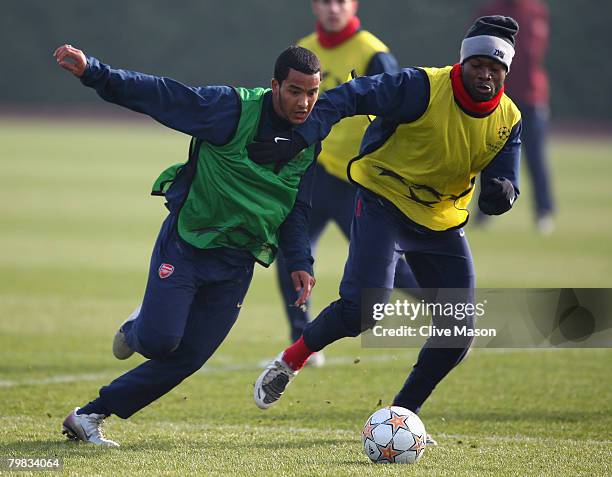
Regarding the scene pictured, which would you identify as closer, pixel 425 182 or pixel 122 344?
pixel 425 182

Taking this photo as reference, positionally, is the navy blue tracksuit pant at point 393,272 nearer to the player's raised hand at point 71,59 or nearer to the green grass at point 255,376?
the green grass at point 255,376

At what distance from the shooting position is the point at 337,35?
8.95 metres

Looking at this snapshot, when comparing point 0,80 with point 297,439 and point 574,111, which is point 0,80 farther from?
point 297,439

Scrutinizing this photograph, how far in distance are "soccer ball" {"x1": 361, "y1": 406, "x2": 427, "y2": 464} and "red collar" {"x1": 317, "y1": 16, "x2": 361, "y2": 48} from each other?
12.6ft

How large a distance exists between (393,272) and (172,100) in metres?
1.56

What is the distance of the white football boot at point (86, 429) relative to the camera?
615 cm

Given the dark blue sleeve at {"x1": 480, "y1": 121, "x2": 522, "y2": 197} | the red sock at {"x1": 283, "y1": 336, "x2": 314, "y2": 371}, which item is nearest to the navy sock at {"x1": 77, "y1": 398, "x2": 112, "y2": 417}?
the red sock at {"x1": 283, "y1": 336, "x2": 314, "y2": 371}

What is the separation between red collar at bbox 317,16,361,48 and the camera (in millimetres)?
8930

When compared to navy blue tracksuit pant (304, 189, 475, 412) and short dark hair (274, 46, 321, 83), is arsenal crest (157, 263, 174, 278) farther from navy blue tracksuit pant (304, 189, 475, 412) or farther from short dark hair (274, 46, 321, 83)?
short dark hair (274, 46, 321, 83)

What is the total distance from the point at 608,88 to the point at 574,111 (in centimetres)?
133

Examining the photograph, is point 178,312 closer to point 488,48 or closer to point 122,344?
point 122,344

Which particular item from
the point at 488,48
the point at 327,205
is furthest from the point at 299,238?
the point at 327,205

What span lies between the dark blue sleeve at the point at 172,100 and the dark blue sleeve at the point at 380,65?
8.87 ft

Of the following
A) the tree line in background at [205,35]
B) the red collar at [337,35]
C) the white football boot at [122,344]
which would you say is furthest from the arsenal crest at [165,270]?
the tree line in background at [205,35]
